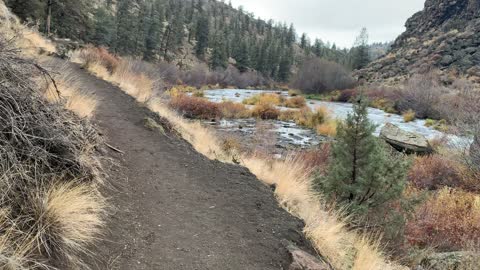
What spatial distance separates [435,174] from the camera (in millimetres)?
13422

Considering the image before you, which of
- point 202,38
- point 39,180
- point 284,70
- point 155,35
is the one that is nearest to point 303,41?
point 284,70

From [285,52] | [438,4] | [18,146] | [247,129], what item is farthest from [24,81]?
[285,52]

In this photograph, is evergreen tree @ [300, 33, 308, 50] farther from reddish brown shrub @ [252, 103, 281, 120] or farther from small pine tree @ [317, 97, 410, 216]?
small pine tree @ [317, 97, 410, 216]

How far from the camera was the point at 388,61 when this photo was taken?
204 ft

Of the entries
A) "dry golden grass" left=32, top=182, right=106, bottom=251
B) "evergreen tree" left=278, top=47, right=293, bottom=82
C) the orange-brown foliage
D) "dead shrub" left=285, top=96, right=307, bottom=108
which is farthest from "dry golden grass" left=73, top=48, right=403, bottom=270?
"evergreen tree" left=278, top=47, right=293, bottom=82

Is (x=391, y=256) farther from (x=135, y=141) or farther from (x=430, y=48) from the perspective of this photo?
(x=430, y=48)

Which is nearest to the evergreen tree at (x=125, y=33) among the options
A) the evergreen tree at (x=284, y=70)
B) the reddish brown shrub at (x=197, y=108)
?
the evergreen tree at (x=284, y=70)

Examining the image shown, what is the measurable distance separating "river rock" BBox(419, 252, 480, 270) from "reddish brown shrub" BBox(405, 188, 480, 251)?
59 centimetres

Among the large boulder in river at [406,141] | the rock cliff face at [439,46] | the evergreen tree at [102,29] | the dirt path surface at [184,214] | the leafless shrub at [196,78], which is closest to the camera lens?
the dirt path surface at [184,214]

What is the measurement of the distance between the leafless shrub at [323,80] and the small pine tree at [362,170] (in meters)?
44.2

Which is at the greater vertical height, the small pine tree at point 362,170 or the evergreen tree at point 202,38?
the evergreen tree at point 202,38

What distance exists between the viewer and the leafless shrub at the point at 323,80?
5091 cm

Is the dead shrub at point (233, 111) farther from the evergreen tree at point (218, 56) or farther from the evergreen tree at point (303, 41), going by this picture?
the evergreen tree at point (303, 41)

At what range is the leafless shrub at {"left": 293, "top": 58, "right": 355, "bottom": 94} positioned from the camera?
167 ft
